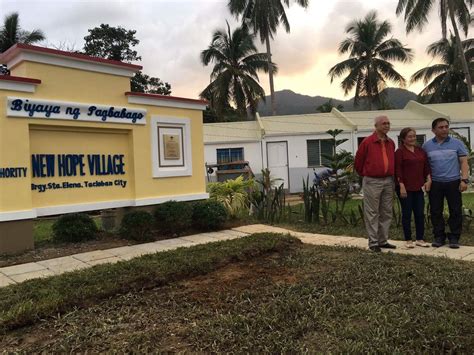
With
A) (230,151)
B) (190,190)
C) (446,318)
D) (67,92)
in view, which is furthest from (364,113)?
(446,318)

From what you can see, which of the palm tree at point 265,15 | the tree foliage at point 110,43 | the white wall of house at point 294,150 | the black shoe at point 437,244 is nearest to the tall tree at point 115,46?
the tree foliage at point 110,43

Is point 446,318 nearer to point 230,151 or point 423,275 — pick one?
point 423,275

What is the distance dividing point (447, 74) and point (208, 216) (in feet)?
88.0

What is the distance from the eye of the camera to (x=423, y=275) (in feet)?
14.0

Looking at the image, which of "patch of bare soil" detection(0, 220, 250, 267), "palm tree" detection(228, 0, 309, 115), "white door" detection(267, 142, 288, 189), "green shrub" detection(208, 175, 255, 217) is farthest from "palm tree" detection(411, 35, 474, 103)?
"patch of bare soil" detection(0, 220, 250, 267)

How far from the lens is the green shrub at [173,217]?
732 centimetres

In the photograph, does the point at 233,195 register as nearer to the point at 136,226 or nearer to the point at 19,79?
the point at 136,226

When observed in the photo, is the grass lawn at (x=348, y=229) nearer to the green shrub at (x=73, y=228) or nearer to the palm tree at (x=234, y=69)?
the green shrub at (x=73, y=228)

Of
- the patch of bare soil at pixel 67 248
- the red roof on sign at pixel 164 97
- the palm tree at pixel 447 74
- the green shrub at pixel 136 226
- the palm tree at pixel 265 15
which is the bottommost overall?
the patch of bare soil at pixel 67 248

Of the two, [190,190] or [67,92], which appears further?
[190,190]

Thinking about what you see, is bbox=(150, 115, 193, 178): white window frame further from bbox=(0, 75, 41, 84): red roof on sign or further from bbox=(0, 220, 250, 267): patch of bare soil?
bbox=(0, 75, 41, 84): red roof on sign

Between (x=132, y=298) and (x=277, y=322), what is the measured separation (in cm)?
140

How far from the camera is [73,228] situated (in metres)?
6.78

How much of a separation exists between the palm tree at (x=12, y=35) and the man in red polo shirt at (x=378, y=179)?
81.9 feet
